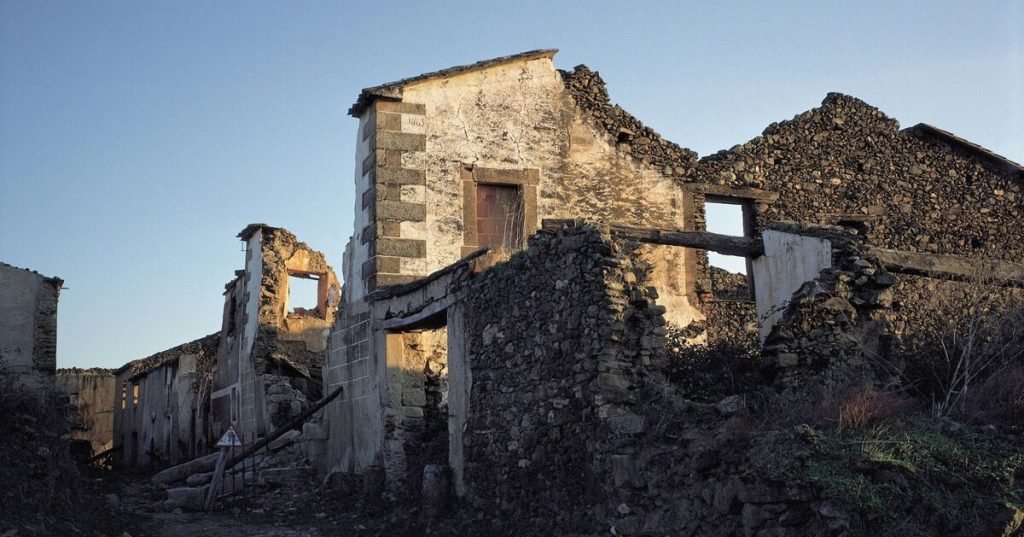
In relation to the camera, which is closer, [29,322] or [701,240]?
[701,240]

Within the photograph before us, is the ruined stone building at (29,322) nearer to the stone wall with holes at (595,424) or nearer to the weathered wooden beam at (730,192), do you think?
the stone wall with holes at (595,424)

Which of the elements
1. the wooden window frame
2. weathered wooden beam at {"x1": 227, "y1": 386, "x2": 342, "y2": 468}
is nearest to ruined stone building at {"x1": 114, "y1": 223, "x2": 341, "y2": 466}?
weathered wooden beam at {"x1": 227, "y1": 386, "x2": 342, "y2": 468}

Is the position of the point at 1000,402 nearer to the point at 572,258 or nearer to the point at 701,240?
the point at 572,258

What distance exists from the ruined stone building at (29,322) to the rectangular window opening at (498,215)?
288 inches

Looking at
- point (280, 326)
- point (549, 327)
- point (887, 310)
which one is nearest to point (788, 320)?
point (887, 310)

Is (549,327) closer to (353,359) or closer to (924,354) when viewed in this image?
(924,354)

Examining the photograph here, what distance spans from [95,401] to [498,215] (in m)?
21.4

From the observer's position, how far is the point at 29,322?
15930mm

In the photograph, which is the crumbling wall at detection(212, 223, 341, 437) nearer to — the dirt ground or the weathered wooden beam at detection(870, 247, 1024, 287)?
the dirt ground

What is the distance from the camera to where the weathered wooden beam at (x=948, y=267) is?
32.3 ft

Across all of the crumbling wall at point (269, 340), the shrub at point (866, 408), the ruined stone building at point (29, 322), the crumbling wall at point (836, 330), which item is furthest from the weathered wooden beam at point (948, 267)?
the ruined stone building at point (29, 322)

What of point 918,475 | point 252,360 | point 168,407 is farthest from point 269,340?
point 918,475

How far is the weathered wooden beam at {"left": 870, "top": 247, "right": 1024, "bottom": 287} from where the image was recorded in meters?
9.86

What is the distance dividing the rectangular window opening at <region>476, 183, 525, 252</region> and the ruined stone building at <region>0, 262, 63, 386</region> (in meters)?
7.31
